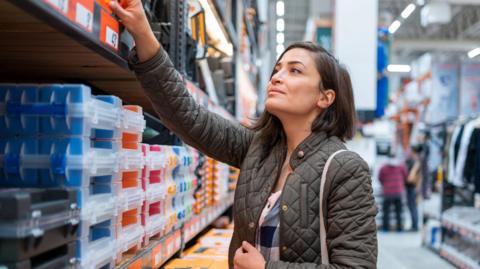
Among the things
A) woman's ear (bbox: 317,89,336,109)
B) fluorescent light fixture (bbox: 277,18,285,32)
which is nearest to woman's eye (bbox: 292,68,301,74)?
woman's ear (bbox: 317,89,336,109)

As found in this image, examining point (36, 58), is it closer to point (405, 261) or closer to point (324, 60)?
point (324, 60)

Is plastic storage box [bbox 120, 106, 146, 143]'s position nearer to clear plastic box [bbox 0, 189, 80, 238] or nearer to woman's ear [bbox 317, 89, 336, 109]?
clear plastic box [bbox 0, 189, 80, 238]

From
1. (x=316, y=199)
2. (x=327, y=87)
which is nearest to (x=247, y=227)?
(x=316, y=199)

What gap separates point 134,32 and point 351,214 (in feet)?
3.07

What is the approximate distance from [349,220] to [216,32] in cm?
275

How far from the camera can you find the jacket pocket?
1.82 m

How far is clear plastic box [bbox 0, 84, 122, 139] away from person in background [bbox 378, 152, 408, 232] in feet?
36.5

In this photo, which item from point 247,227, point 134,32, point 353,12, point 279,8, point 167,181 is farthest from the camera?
point 279,8

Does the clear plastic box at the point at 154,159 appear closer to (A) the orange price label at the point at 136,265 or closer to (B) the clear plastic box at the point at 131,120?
(B) the clear plastic box at the point at 131,120

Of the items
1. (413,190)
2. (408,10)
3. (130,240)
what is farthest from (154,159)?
(408,10)

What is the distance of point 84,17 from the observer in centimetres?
128

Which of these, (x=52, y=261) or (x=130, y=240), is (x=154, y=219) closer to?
(x=130, y=240)

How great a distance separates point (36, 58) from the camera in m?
1.66

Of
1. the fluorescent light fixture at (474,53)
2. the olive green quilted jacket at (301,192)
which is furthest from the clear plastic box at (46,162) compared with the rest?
the fluorescent light fixture at (474,53)
